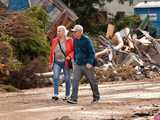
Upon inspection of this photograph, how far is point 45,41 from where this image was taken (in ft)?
75.1

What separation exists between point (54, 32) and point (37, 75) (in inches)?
231

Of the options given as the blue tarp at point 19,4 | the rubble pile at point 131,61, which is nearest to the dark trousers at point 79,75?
the rubble pile at point 131,61

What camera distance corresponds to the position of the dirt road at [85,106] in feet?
39.2

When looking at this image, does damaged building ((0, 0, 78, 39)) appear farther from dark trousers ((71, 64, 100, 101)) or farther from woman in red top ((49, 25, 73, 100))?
dark trousers ((71, 64, 100, 101))

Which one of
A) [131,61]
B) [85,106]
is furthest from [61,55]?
[131,61]

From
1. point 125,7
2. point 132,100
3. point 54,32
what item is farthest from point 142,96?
point 125,7

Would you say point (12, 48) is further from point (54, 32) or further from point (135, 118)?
point (135, 118)

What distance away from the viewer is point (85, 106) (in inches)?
545

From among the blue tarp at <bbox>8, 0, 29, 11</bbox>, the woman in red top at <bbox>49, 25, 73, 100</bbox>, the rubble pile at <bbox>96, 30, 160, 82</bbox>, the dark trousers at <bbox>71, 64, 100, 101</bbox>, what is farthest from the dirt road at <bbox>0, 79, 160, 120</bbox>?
the blue tarp at <bbox>8, 0, 29, 11</bbox>

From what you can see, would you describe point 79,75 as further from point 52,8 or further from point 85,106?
point 52,8

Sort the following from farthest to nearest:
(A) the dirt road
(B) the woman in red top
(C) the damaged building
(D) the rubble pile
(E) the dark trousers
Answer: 1. (C) the damaged building
2. (D) the rubble pile
3. (B) the woman in red top
4. (E) the dark trousers
5. (A) the dirt road

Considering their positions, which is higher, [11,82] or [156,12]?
[156,12]

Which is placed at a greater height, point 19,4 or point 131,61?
point 19,4

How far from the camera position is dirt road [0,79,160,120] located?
1196 cm
